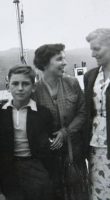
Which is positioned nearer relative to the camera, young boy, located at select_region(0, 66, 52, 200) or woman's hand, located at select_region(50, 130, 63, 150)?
young boy, located at select_region(0, 66, 52, 200)

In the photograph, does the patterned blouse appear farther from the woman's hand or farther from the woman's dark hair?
the woman's dark hair

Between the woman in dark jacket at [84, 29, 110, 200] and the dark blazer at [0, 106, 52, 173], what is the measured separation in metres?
0.29

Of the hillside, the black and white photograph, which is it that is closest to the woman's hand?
the black and white photograph

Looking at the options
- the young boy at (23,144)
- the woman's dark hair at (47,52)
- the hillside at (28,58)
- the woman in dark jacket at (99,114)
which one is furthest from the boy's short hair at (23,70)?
the hillside at (28,58)

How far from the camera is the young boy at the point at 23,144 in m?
1.82

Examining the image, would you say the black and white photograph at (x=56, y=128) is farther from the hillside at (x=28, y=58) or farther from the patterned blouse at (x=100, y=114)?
the hillside at (x=28, y=58)

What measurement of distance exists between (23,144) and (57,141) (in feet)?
0.81

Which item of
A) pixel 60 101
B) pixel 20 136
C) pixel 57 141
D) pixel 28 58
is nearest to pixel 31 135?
pixel 20 136

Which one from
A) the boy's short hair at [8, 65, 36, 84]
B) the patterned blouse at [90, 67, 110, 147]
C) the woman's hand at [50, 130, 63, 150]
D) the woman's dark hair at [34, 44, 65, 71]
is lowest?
the woman's hand at [50, 130, 63, 150]

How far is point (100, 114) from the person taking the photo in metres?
1.88

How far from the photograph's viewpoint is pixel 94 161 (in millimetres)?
1975

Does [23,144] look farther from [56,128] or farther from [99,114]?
[99,114]

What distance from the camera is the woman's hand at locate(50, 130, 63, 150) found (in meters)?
1.96

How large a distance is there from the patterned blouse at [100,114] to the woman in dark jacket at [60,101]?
17 cm
